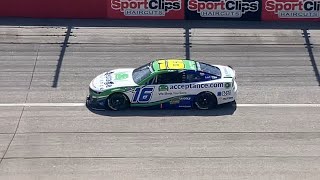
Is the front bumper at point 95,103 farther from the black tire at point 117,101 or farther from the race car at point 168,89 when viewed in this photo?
the black tire at point 117,101

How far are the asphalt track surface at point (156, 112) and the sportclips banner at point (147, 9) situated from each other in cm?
46

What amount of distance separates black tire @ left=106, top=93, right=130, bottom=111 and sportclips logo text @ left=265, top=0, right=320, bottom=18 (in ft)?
35.2

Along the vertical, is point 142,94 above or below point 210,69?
below

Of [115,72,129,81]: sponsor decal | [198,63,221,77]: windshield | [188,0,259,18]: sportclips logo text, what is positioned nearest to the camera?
[198,63,221,77]: windshield

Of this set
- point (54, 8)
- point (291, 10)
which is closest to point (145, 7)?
point (54, 8)

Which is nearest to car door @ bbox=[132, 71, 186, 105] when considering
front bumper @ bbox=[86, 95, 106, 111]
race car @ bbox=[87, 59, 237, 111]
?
race car @ bbox=[87, 59, 237, 111]

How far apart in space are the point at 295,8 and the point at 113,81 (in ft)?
36.7

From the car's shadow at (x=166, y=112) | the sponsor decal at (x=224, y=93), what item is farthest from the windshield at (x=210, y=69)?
the car's shadow at (x=166, y=112)

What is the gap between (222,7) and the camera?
88.0 feet

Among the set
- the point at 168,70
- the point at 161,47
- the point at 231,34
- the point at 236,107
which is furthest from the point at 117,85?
the point at 231,34

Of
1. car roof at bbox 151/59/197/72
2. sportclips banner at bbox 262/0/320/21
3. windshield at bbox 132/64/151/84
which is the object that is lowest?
sportclips banner at bbox 262/0/320/21

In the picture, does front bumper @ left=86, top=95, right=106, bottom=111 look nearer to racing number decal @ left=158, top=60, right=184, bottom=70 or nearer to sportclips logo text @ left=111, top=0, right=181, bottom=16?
racing number decal @ left=158, top=60, right=184, bottom=70

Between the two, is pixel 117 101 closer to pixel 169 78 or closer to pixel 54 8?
pixel 169 78

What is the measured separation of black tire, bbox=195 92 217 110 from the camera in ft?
60.1
